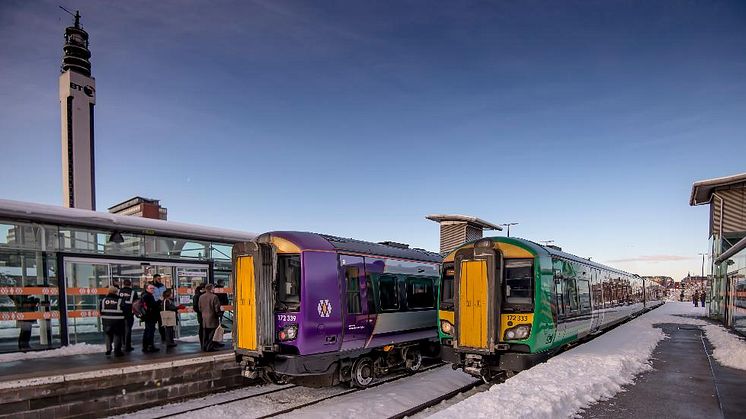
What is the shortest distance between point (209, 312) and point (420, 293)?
5324 mm

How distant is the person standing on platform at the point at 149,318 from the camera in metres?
10.8

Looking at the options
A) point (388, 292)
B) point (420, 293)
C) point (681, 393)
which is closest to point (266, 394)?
point (388, 292)

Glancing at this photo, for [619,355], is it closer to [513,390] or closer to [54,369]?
[513,390]

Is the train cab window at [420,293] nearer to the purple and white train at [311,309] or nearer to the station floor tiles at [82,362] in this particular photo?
the purple and white train at [311,309]

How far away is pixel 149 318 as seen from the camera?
35.7ft

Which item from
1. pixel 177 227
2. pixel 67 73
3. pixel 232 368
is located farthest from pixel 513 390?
pixel 67 73

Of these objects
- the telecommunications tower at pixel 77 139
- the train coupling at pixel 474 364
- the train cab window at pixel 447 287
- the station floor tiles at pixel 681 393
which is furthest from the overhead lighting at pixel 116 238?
the telecommunications tower at pixel 77 139

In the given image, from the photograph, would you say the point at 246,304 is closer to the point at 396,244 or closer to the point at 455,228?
the point at 396,244

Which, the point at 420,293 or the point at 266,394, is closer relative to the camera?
the point at 266,394

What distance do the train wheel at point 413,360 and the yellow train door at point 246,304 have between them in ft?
14.6

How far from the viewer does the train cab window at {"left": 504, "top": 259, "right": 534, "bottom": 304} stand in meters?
9.02

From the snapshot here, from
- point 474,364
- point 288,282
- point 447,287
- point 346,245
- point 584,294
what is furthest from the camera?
point 584,294

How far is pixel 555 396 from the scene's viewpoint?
659 centimetres

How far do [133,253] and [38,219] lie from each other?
8.86 feet
